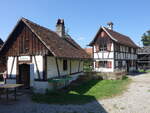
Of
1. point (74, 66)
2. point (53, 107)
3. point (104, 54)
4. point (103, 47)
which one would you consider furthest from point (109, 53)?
point (53, 107)

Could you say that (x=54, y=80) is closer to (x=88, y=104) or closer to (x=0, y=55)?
(x=88, y=104)

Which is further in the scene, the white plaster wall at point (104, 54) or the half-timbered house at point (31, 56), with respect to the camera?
the white plaster wall at point (104, 54)

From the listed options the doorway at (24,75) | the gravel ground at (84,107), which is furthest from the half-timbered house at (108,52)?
the gravel ground at (84,107)

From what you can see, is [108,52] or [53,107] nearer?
[53,107]

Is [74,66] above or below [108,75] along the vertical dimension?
above

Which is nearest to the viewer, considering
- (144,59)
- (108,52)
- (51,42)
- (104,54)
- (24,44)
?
(24,44)

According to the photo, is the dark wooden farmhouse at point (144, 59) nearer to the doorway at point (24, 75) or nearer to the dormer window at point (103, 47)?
the dormer window at point (103, 47)

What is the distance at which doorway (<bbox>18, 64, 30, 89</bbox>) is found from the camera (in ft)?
47.0

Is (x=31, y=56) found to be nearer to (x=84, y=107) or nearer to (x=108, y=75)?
(x=84, y=107)

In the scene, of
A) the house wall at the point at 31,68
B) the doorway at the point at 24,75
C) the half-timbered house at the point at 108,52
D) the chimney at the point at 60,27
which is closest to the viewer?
the house wall at the point at 31,68

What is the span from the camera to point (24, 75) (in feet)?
47.5

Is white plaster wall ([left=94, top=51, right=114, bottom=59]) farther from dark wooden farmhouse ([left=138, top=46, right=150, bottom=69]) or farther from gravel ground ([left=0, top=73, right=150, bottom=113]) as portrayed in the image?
Answer: dark wooden farmhouse ([left=138, top=46, right=150, bottom=69])

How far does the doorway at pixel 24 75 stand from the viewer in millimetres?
14340

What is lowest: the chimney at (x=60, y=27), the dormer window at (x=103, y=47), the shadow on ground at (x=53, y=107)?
the shadow on ground at (x=53, y=107)
